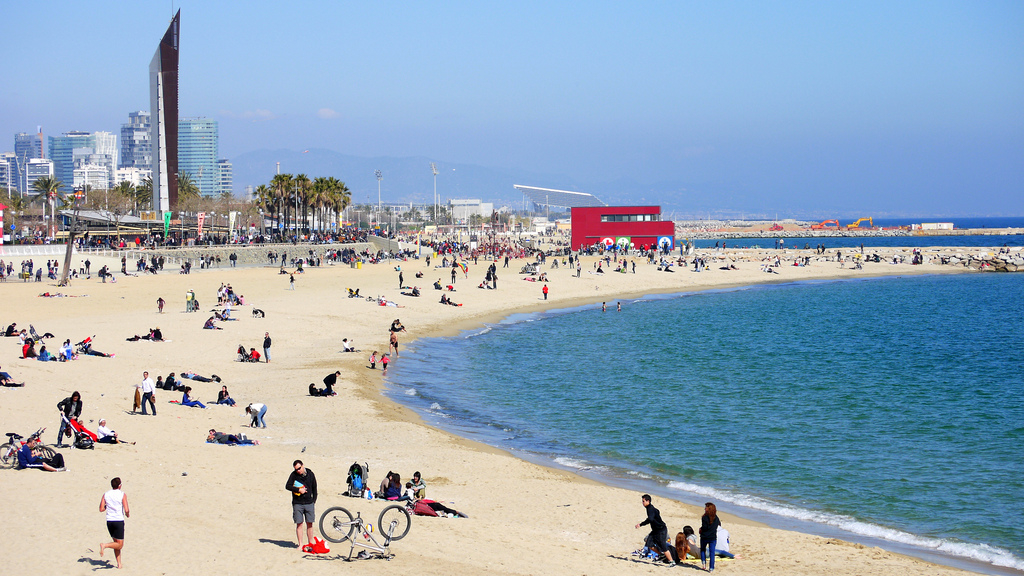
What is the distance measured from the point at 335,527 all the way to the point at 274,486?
3.19 meters

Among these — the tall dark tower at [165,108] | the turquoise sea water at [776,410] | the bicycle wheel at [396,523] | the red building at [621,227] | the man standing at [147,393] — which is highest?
the tall dark tower at [165,108]

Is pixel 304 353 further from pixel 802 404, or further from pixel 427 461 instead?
pixel 802 404

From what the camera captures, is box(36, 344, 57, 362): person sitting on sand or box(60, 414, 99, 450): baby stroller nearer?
box(60, 414, 99, 450): baby stroller

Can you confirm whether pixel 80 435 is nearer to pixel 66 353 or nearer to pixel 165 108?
pixel 66 353

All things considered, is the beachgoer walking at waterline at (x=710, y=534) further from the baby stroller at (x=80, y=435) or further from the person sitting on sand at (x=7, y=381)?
the person sitting on sand at (x=7, y=381)

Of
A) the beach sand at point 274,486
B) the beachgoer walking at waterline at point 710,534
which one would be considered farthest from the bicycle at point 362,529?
the beachgoer walking at waterline at point 710,534

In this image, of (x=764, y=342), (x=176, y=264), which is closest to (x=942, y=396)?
(x=764, y=342)

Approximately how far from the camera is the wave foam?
12.2 metres

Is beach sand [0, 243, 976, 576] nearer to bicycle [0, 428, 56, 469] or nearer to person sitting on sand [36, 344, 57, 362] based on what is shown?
bicycle [0, 428, 56, 469]

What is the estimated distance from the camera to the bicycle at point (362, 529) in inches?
397

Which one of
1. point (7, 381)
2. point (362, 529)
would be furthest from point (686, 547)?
point (7, 381)

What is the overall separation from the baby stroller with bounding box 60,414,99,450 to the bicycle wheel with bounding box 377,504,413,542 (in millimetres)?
6219

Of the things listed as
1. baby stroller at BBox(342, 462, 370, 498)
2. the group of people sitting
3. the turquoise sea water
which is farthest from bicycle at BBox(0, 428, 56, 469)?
the group of people sitting

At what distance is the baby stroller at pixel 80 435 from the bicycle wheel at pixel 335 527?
603 centimetres
